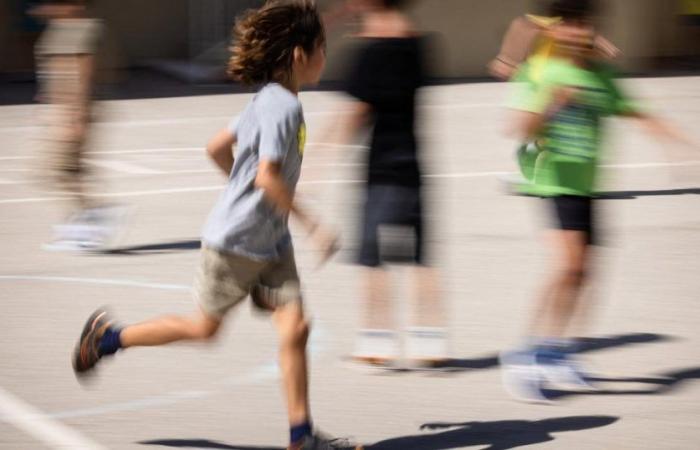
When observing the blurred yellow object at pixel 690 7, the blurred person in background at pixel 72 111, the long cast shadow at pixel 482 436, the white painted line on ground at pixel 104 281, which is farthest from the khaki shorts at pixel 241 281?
the blurred yellow object at pixel 690 7

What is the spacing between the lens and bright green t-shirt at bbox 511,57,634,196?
5.86 meters

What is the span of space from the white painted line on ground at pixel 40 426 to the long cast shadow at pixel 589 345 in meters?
1.86

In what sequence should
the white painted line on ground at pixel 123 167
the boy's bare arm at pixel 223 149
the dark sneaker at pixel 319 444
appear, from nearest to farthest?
the dark sneaker at pixel 319 444
the boy's bare arm at pixel 223 149
the white painted line on ground at pixel 123 167

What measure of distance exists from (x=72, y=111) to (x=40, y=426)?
3931 millimetres

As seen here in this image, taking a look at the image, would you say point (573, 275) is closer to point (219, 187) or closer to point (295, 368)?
point (295, 368)

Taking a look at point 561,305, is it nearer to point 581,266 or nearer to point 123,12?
point 581,266

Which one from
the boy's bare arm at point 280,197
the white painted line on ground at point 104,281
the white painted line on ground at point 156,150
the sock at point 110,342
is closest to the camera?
the boy's bare arm at point 280,197

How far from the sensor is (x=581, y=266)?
598cm

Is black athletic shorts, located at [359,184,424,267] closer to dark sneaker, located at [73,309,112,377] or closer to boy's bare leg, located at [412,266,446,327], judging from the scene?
boy's bare leg, located at [412,266,446,327]

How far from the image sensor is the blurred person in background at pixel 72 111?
9047 millimetres

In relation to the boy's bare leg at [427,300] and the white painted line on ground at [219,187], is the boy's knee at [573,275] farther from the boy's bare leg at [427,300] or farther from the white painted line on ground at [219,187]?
the white painted line on ground at [219,187]

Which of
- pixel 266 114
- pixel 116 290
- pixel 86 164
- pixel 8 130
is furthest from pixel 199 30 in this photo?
pixel 266 114

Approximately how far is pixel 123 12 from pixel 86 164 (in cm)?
1294

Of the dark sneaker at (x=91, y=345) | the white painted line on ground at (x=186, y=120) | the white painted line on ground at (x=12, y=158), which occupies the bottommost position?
the white painted line on ground at (x=186, y=120)
